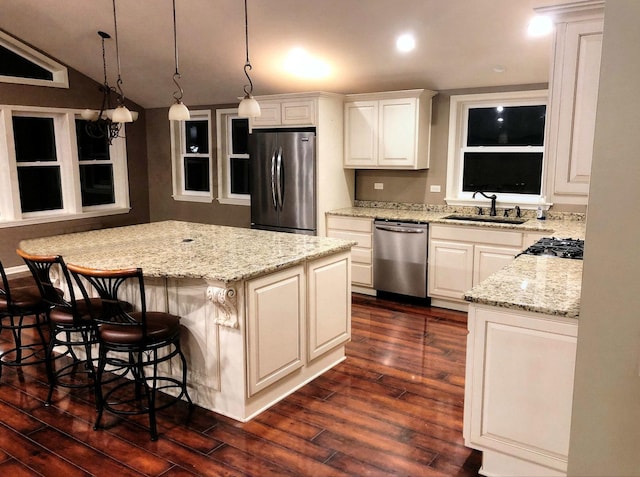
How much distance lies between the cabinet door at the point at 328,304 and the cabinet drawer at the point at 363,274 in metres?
1.69

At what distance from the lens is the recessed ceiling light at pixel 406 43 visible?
4.36m

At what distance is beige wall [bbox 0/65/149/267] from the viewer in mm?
6039

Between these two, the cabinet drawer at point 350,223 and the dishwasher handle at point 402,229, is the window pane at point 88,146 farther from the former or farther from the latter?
the dishwasher handle at point 402,229

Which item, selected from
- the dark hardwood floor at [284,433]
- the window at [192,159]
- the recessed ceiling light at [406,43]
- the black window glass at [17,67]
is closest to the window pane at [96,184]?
the window at [192,159]

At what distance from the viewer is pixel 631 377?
1.28m

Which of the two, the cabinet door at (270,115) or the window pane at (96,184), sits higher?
the cabinet door at (270,115)

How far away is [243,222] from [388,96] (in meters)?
2.67

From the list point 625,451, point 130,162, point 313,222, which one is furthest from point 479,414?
point 130,162

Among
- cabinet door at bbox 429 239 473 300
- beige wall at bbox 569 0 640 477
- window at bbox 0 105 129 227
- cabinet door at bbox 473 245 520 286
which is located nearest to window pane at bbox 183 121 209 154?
window at bbox 0 105 129 227

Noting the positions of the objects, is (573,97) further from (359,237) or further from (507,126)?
(359,237)

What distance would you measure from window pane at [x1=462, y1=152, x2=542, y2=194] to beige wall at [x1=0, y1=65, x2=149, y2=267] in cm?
470

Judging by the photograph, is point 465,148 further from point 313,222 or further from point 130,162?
point 130,162

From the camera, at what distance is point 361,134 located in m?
5.58

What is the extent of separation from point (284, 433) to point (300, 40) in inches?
138
